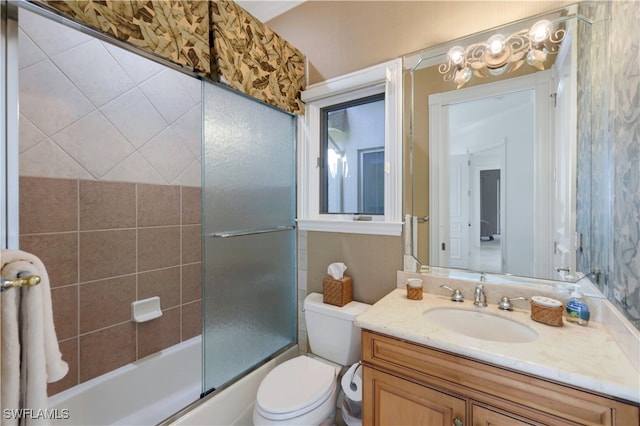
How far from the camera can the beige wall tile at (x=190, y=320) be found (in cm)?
198

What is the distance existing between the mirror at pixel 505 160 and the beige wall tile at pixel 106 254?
5.71ft

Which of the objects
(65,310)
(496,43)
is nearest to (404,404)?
(496,43)

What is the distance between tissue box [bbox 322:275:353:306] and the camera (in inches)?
62.9

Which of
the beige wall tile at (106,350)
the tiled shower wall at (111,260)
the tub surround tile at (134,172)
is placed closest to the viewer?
the tiled shower wall at (111,260)

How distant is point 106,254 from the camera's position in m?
1.60

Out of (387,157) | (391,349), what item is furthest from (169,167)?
(391,349)

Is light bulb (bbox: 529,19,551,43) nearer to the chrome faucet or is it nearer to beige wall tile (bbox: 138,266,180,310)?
the chrome faucet

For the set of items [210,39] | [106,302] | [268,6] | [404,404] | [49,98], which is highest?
[268,6]

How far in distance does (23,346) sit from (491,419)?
1374mm

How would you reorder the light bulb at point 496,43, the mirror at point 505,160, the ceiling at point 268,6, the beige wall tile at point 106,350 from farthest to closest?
1. the ceiling at point 268,6
2. the beige wall tile at point 106,350
3. the light bulb at point 496,43
4. the mirror at point 505,160

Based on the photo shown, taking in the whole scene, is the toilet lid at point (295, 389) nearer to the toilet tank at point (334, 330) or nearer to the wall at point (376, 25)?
the toilet tank at point (334, 330)

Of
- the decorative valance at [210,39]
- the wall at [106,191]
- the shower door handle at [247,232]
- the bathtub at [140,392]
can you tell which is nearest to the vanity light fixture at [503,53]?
the decorative valance at [210,39]

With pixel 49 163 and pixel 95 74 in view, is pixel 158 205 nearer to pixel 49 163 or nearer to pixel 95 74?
pixel 49 163

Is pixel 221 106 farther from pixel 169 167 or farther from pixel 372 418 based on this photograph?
pixel 372 418
